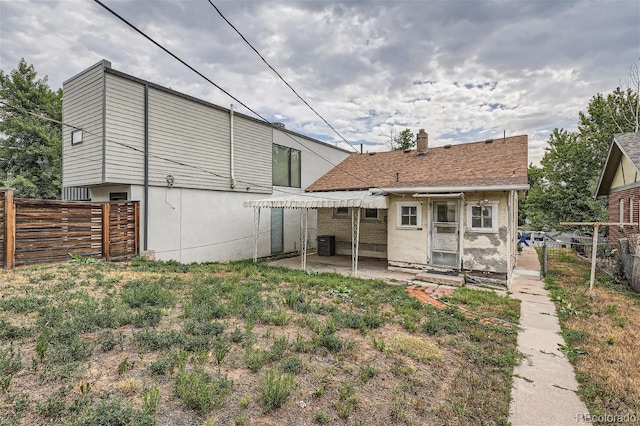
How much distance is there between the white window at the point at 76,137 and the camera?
9.45 metres

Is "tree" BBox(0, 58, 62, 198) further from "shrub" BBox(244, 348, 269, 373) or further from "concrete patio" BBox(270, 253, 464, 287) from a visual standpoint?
"shrub" BBox(244, 348, 269, 373)

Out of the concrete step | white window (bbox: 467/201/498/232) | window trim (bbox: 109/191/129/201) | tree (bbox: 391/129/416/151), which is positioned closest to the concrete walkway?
the concrete step

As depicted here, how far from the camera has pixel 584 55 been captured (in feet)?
36.2

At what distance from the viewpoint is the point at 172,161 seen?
10219mm

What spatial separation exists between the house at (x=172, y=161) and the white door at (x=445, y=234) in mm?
7204

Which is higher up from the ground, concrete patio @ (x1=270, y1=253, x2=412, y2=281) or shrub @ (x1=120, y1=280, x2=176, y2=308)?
shrub @ (x1=120, y1=280, x2=176, y2=308)

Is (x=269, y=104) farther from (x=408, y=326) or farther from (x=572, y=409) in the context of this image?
(x=572, y=409)

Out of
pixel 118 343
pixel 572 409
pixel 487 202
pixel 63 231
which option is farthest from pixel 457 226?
pixel 63 231

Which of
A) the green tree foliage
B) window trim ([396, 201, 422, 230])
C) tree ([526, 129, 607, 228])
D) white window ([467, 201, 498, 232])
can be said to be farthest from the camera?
the green tree foliage

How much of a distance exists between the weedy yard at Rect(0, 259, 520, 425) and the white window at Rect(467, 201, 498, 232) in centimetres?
339

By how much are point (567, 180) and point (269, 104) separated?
20.1 metres

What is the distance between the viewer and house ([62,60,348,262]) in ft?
29.3

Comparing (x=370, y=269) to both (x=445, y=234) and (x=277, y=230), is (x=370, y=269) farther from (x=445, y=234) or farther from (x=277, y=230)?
(x=277, y=230)

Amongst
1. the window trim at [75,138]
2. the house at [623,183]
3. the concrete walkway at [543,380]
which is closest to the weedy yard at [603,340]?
the concrete walkway at [543,380]
